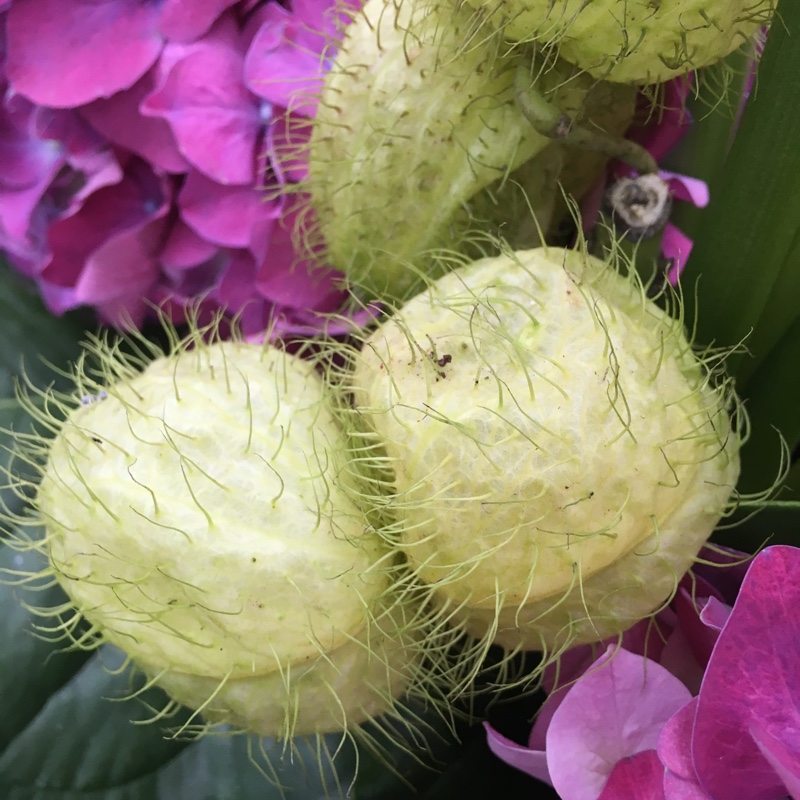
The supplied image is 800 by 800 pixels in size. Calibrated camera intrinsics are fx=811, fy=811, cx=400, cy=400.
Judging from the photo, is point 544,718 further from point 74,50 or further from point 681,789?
point 74,50

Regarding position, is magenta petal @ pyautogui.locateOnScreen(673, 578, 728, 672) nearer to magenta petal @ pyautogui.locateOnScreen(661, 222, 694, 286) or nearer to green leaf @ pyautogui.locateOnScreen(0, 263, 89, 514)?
magenta petal @ pyautogui.locateOnScreen(661, 222, 694, 286)

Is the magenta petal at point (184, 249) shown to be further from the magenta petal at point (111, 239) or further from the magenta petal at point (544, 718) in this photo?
the magenta petal at point (544, 718)

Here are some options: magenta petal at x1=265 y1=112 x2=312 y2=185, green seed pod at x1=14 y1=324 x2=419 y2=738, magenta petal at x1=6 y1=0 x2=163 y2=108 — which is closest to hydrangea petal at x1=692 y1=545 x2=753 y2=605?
green seed pod at x1=14 y1=324 x2=419 y2=738

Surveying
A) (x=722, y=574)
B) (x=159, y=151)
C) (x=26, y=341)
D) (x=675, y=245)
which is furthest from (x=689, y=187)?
(x=26, y=341)

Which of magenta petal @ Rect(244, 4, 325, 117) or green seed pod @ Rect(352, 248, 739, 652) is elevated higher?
magenta petal @ Rect(244, 4, 325, 117)

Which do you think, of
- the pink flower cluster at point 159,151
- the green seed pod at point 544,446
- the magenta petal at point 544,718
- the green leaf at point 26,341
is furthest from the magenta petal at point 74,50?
the magenta petal at point 544,718

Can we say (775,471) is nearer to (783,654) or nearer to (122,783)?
(783,654)

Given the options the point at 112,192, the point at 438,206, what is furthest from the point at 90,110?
the point at 438,206
